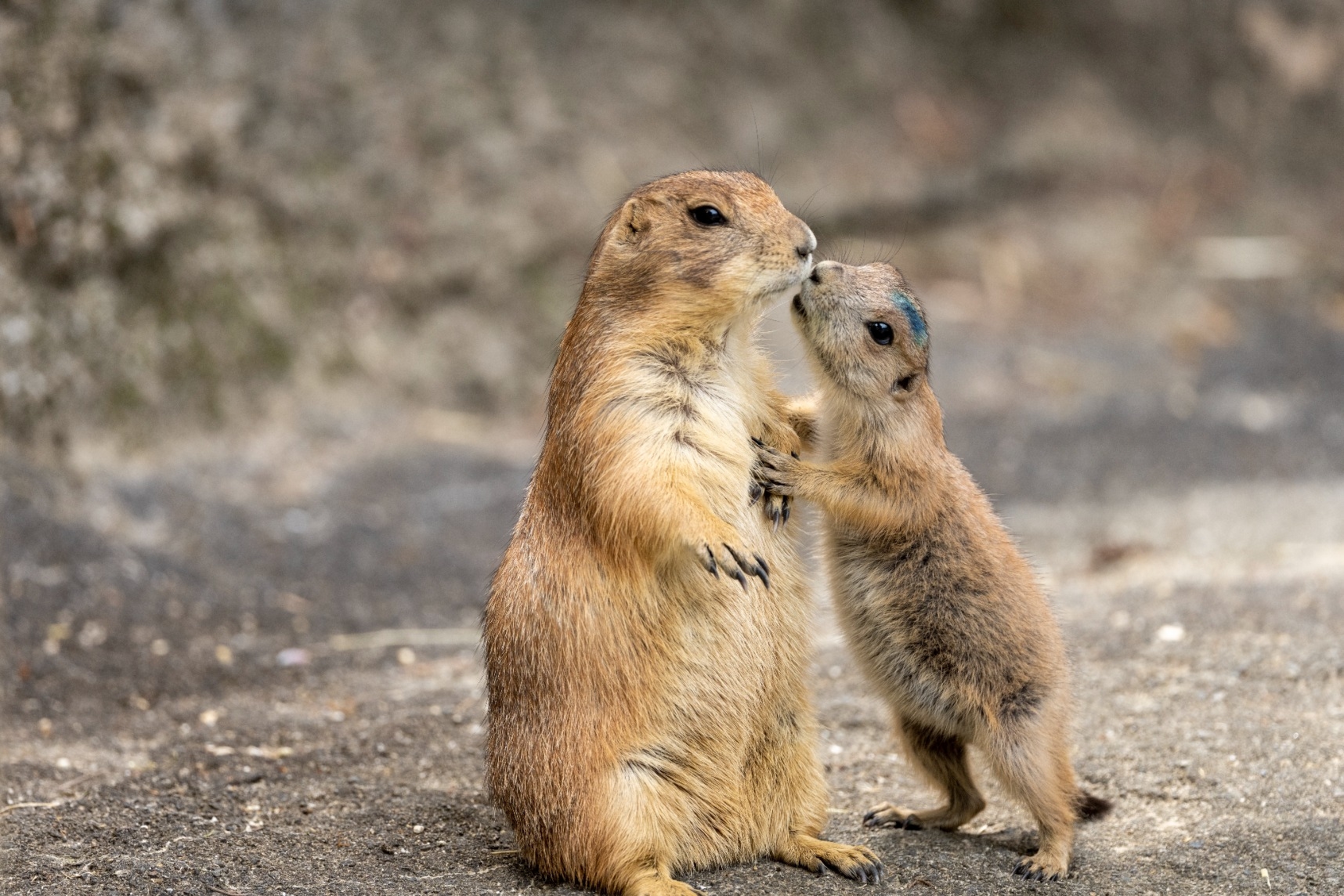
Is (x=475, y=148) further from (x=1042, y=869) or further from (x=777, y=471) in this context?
(x=1042, y=869)

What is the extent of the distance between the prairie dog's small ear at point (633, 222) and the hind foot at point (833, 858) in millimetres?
2226

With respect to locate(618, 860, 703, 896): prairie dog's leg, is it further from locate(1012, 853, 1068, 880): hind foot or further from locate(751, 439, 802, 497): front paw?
locate(751, 439, 802, 497): front paw

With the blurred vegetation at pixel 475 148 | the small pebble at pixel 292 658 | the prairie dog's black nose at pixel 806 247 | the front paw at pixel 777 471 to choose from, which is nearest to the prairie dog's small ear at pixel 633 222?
the prairie dog's black nose at pixel 806 247

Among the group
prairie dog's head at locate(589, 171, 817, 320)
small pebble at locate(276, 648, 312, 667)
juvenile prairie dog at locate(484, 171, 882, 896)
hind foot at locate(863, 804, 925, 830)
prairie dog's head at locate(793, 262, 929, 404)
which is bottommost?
small pebble at locate(276, 648, 312, 667)

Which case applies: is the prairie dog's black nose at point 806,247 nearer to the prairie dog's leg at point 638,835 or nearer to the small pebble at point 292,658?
the prairie dog's leg at point 638,835

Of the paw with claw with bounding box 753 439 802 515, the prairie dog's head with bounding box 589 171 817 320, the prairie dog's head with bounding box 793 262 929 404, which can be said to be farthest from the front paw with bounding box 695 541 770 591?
the prairie dog's head with bounding box 793 262 929 404

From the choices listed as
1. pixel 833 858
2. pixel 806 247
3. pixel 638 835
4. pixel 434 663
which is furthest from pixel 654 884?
pixel 434 663

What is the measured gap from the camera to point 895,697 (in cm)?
545

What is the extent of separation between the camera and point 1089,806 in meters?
5.36

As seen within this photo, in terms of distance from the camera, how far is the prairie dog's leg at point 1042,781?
199 inches

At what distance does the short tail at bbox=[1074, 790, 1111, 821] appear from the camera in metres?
5.30

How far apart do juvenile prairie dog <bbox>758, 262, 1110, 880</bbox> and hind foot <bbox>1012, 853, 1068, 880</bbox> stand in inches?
0.6

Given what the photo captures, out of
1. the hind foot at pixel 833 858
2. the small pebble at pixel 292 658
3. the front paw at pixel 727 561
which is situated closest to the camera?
the front paw at pixel 727 561

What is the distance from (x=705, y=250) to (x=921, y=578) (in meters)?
1.47
